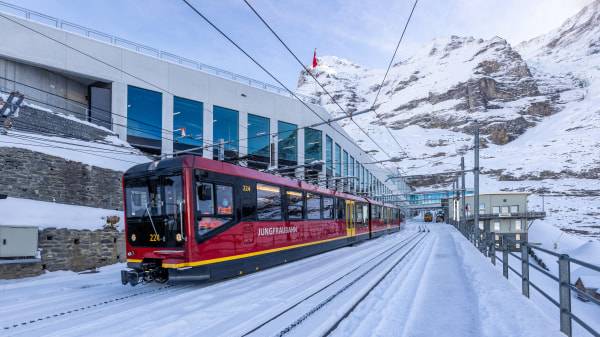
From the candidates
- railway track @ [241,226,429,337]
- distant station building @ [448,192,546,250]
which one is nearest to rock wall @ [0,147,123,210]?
railway track @ [241,226,429,337]

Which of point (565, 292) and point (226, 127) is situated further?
point (226, 127)

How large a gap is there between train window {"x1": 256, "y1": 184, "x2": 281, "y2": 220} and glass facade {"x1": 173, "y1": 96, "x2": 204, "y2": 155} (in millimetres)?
12935

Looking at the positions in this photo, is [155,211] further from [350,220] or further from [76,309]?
[350,220]

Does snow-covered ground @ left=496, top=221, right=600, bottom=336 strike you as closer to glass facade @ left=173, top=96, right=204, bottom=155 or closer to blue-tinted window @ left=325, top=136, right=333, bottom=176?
blue-tinted window @ left=325, top=136, right=333, bottom=176

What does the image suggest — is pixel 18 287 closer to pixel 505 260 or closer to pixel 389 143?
pixel 505 260

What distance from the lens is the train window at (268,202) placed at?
11.3 metres

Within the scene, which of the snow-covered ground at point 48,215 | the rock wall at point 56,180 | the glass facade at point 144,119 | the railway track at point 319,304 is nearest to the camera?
the railway track at point 319,304

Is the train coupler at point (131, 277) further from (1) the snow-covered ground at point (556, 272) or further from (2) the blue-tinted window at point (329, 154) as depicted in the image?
(2) the blue-tinted window at point (329, 154)

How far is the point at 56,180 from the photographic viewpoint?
532 inches

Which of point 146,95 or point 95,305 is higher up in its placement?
point 146,95

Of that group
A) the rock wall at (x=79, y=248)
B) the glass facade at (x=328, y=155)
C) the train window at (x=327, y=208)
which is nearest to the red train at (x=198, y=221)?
the rock wall at (x=79, y=248)

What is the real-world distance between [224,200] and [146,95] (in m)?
15.5

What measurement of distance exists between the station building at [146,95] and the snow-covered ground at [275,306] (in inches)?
233

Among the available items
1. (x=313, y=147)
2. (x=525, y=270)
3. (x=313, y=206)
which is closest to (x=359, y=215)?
(x=313, y=206)
